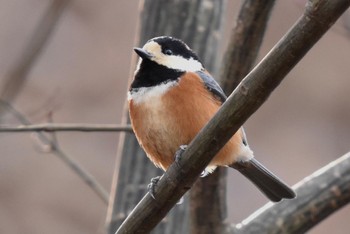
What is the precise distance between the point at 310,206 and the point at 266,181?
0.41 meters

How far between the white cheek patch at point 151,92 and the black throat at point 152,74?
0.07 feet

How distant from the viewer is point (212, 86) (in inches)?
130

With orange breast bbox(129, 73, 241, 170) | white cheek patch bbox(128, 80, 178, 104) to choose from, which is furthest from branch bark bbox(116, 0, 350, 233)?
white cheek patch bbox(128, 80, 178, 104)

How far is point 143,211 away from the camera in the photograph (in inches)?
104

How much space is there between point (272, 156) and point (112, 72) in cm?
157

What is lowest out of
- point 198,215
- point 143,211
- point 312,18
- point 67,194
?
point 67,194

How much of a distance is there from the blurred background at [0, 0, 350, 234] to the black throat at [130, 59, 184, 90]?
2.71 meters

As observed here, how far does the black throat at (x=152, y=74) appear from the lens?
3262 mm

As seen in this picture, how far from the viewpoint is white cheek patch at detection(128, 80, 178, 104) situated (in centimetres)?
320

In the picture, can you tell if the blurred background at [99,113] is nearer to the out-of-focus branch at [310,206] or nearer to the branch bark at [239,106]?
the out-of-focus branch at [310,206]

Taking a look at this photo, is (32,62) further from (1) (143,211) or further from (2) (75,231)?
(2) (75,231)

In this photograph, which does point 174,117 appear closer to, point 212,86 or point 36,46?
point 212,86

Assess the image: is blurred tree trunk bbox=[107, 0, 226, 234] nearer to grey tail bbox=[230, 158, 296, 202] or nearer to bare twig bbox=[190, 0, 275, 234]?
grey tail bbox=[230, 158, 296, 202]

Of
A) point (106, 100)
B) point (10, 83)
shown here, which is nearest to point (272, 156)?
point (106, 100)
